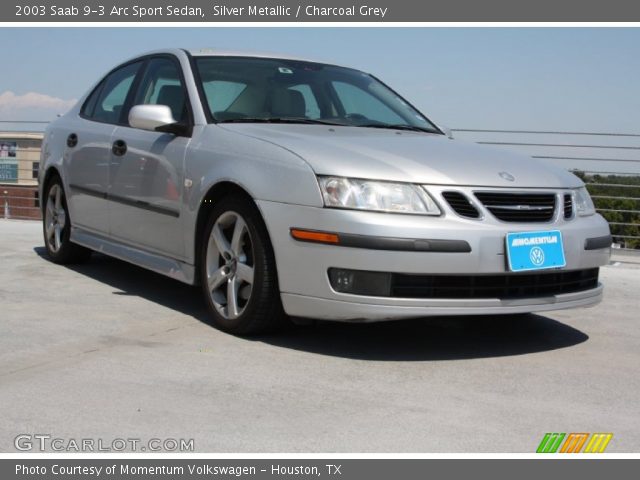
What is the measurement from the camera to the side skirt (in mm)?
5305

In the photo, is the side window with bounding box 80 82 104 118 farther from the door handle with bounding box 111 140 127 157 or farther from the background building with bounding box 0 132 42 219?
the background building with bounding box 0 132 42 219

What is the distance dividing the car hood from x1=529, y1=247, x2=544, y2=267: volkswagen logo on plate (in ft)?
1.14

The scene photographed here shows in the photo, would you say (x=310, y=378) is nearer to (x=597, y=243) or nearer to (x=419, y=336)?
(x=419, y=336)

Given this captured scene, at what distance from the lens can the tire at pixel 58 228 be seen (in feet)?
23.2

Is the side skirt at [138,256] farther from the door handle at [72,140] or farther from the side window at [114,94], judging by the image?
the side window at [114,94]

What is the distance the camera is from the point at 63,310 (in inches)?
215

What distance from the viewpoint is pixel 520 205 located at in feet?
15.0

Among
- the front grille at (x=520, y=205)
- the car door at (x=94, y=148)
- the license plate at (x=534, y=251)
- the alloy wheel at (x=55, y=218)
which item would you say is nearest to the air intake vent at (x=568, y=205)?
the front grille at (x=520, y=205)

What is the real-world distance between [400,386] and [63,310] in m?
2.38

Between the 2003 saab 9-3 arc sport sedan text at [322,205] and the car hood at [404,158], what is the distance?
1 centimetres

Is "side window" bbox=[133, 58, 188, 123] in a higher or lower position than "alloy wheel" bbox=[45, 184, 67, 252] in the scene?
higher

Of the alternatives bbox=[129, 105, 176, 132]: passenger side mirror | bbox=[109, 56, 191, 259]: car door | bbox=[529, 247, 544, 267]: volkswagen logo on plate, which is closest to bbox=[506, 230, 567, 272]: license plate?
bbox=[529, 247, 544, 267]: volkswagen logo on plate

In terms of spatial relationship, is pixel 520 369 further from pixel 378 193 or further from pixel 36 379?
pixel 36 379

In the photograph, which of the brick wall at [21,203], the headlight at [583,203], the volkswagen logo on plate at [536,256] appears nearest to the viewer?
the volkswagen logo on plate at [536,256]
